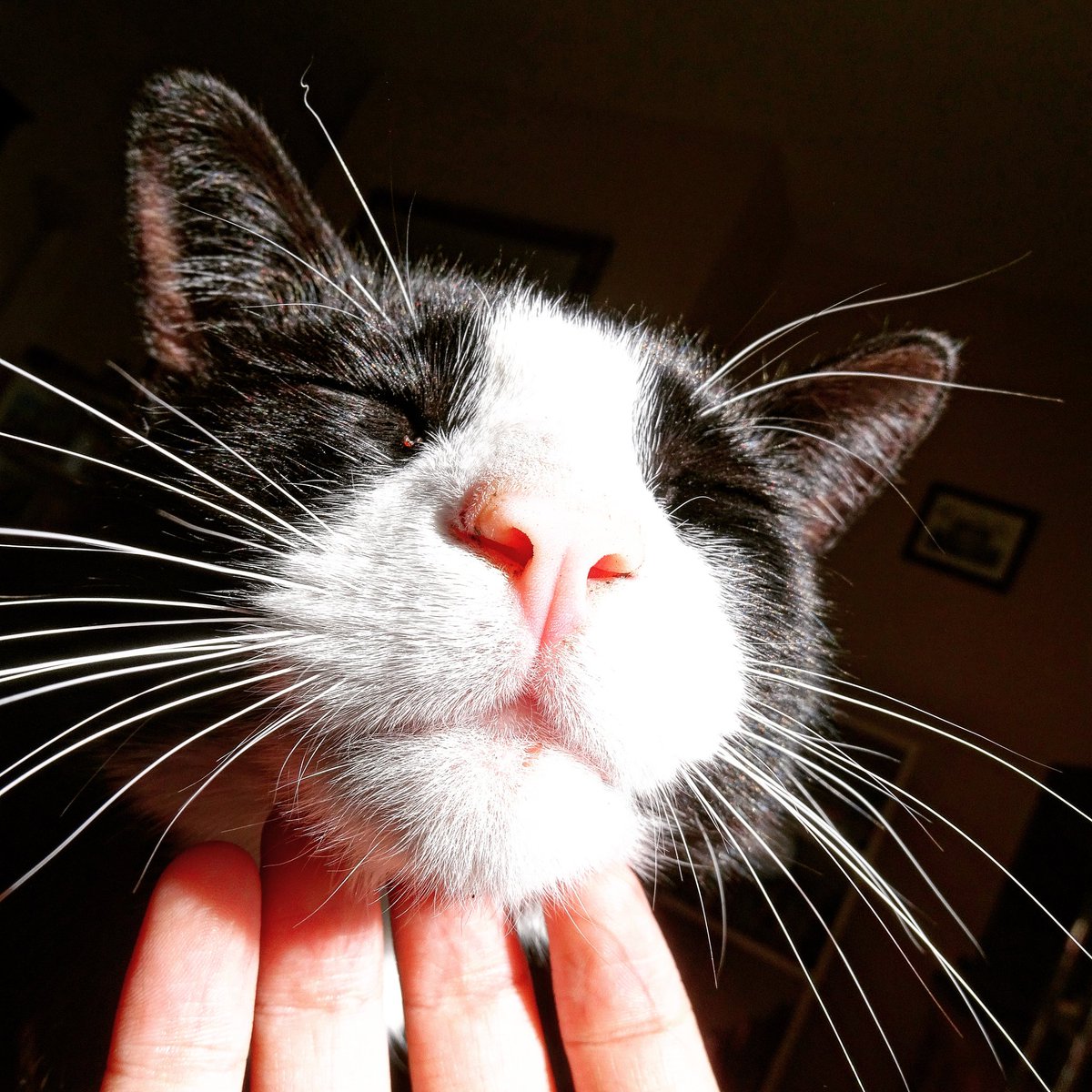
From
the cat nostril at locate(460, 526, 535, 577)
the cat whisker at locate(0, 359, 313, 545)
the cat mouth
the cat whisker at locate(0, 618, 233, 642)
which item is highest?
the cat nostril at locate(460, 526, 535, 577)

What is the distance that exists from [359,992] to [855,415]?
697 mm

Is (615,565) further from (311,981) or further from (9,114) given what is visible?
(9,114)

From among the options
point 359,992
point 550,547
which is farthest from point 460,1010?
point 550,547

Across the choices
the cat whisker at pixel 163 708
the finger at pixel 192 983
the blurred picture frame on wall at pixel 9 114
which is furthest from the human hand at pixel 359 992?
the blurred picture frame on wall at pixel 9 114

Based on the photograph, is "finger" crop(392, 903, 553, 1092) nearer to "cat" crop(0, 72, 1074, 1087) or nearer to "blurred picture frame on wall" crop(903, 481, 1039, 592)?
"cat" crop(0, 72, 1074, 1087)

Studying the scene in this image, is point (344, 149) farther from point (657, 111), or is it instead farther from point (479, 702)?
point (479, 702)

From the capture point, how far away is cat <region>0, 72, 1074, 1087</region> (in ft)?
1.24

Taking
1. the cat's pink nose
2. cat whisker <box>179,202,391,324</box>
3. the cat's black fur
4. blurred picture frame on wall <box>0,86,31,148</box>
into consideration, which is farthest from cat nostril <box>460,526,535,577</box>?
blurred picture frame on wall <box>0,86,31,148</box>

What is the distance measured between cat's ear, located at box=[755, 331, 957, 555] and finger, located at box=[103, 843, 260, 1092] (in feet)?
1.89

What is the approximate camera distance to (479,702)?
1.21 feet

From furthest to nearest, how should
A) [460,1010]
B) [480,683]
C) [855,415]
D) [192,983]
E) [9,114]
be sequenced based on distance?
[9,114]
[855,415]
[460,1010]
[192,983]
[480,683]

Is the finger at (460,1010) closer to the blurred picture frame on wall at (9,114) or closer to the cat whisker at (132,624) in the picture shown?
the cat whisker at (132,624)

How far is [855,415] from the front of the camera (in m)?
0.71

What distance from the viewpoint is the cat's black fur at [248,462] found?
48 centimetres
